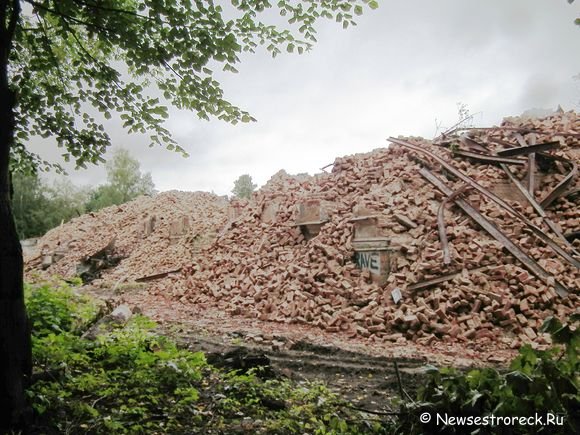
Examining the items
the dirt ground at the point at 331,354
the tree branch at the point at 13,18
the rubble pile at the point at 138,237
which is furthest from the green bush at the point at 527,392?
the rubble pile at the point at 138,237

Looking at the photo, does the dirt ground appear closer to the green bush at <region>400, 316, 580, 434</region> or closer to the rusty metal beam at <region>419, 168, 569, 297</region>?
the rusty metal beam at <region>419, 168, 569, 297</region>

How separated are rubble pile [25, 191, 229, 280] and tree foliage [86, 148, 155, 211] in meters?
12.4

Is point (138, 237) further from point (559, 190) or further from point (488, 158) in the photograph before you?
point (559, 190)

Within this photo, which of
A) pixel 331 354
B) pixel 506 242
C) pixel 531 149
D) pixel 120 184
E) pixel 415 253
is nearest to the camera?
pixel 331 354

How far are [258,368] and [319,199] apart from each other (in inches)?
269

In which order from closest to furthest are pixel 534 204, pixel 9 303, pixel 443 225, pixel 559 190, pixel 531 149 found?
pixel 9 303, pixel 443 225, pixel 534 204, pixel 559 190, pixel 531 149

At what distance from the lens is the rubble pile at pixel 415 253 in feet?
22.1

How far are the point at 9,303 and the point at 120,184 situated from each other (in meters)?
38.2

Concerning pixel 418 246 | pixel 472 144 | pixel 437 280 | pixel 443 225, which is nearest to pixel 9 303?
pixel 437 280

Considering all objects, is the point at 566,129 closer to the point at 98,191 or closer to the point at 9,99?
the point at 9,99

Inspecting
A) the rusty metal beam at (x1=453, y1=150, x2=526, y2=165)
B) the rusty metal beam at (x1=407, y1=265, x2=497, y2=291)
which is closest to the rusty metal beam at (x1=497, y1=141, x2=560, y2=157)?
the rusty metal beam at (x1=453, y1=150, x2=526, y2=165)

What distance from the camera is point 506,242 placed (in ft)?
25.1

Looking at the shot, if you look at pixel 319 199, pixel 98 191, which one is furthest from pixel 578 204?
pixel 98 191

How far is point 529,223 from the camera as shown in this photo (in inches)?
315
